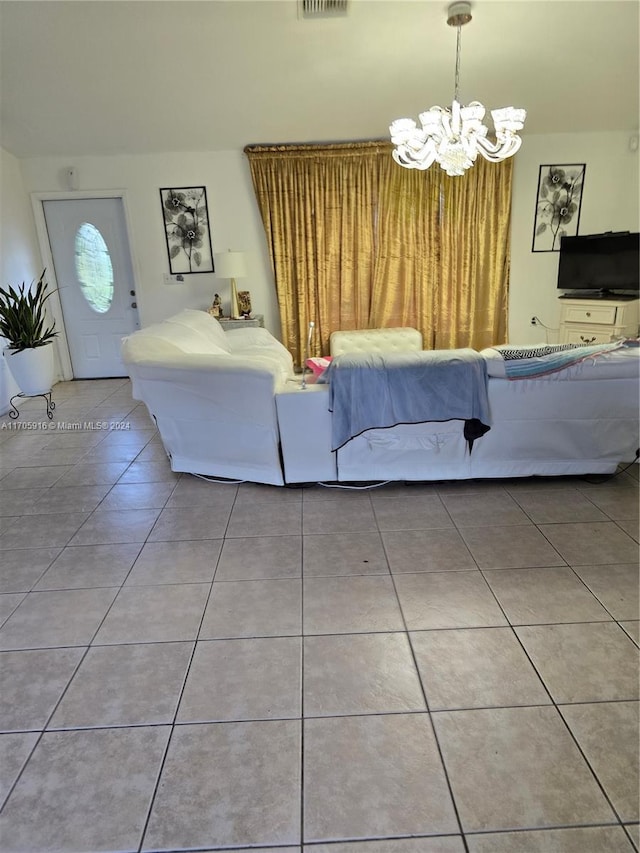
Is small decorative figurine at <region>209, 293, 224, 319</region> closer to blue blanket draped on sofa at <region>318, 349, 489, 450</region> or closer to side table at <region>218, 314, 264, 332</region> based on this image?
side table at <region>218, 314, 264, 332</region>

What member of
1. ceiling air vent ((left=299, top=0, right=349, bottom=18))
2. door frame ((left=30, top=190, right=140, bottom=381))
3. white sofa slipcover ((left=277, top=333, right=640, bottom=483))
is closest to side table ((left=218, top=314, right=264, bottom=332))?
door frame ((left=30, top=190, right=140, bottom=381))

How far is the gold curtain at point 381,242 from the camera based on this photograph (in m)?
5.23

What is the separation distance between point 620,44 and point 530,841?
5038 millimetres

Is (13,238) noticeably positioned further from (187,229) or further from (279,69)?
(279,69)

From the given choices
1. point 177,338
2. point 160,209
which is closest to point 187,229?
point 160,209

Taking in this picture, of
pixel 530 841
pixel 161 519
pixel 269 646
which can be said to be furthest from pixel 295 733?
pixel 161 519

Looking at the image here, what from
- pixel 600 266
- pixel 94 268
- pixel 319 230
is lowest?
pixel 600 266

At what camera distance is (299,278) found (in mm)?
5488

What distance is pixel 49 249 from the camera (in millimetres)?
5469

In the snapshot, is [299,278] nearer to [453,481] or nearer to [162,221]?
[162,221]

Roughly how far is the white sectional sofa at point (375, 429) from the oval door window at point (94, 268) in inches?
120

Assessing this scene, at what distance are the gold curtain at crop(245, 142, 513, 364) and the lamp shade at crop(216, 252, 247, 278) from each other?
1.58 ft

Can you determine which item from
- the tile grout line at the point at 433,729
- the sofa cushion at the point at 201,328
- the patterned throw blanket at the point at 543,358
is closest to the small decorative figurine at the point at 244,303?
the sofa cushion at the point at 201,328

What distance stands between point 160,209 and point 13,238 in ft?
4.65
